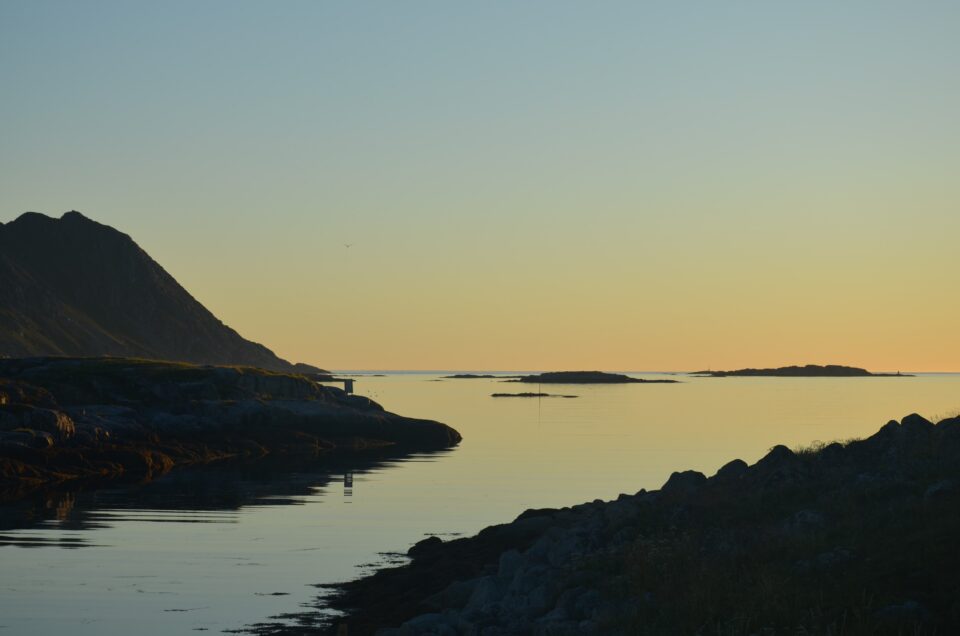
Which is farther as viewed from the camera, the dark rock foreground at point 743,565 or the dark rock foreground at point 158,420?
the dark rock foreground at point 158,420

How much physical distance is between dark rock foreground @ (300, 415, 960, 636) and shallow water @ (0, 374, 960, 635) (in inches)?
149

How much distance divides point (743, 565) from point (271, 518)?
30.5 metres

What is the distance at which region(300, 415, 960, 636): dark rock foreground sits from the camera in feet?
58.2

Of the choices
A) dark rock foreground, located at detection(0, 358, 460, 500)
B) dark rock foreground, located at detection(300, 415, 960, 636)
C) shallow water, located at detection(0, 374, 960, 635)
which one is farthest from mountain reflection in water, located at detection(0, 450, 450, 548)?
dark rock foreground, located at detection(300, 415, 960, 636)

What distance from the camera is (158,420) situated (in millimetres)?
87062

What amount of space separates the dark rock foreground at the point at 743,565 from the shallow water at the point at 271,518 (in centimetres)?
379

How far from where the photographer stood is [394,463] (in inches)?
3115

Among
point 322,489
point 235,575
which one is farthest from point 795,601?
point 322,489

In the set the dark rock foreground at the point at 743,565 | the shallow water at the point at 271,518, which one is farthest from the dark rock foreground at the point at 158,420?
the dark rock foreground at the point at 743,565

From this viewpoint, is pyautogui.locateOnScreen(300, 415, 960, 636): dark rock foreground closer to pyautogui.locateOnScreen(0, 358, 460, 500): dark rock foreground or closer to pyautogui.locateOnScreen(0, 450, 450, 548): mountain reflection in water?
pyautogui.locateOnScreen(0, 450, 450, 548): mountain reflection in water

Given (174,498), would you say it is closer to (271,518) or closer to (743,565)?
(271,518)

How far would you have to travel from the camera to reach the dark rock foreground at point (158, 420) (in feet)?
220

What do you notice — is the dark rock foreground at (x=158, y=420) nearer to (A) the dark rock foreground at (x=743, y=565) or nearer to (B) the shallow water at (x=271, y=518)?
(B) the shallow water at (x=271, y=518)

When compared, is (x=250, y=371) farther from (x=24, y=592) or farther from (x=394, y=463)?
(x=24, y=592)
